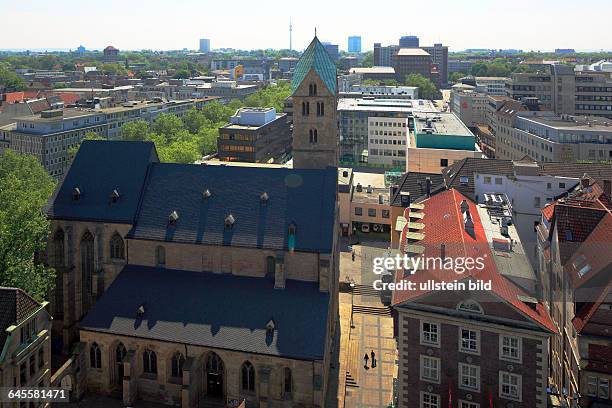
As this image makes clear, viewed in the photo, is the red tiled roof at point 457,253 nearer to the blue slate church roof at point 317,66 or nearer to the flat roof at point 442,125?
the blue slate church roof at point 317,66

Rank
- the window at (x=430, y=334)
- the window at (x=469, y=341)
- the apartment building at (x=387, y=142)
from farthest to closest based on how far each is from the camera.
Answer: the apartment building at (x=387, y=142), the window at (x=430, y=334), the window at (x=469, y=341)

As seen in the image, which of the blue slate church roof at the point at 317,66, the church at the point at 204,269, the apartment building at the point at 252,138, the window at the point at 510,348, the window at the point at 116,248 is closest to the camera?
the window at the point at 510,348

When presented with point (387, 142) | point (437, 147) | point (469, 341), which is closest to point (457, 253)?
point (469, 341)

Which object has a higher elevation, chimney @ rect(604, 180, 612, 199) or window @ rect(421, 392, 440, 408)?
chimney @ rect(604, 180, 612, 199)

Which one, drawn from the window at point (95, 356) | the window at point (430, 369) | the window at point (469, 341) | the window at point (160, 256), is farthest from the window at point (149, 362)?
the window at point (469, 341)

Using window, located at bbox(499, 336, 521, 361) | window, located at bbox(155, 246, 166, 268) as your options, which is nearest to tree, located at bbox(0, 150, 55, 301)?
window, located at bbox(155, 246, 166, 268)

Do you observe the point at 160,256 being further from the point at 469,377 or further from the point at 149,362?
the point at 469,377

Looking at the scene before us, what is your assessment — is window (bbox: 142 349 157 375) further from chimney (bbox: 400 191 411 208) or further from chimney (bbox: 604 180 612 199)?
chimney (bbox: 604 180 612 199)
